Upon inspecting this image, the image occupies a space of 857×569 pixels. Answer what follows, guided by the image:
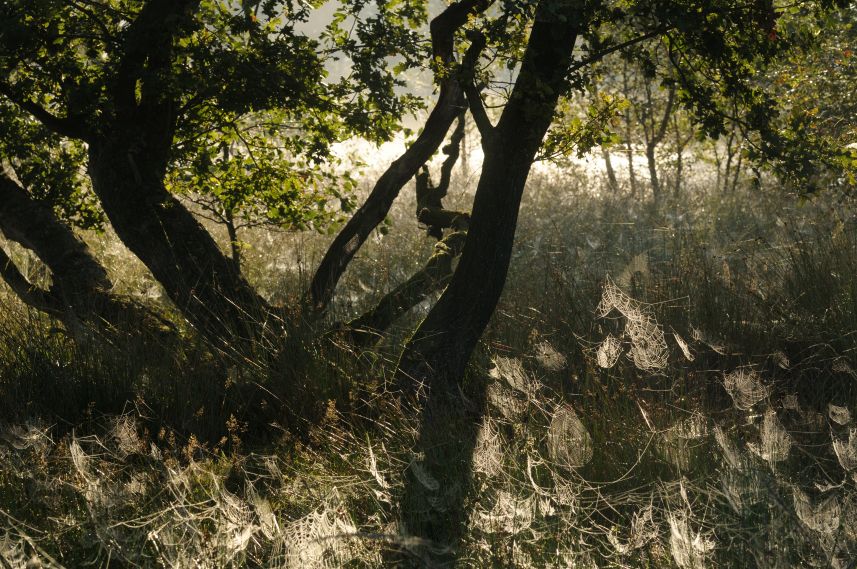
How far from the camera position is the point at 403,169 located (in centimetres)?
703

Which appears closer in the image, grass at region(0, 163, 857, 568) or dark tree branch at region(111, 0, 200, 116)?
grass at region(0, 163, 857, 568)

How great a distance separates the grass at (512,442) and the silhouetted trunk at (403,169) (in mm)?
324

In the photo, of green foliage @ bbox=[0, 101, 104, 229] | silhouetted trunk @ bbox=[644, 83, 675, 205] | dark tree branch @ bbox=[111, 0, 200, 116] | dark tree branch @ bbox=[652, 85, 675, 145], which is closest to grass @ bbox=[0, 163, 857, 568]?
green foliage @ bbox=[0, 101, 104, 229]

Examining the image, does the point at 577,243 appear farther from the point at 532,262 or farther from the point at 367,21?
the point at 367,21

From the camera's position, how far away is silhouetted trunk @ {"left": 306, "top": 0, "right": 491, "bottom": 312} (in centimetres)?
642

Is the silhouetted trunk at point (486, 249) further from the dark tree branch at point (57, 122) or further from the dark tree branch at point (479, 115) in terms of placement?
the dark tree branch at point (57, 122)

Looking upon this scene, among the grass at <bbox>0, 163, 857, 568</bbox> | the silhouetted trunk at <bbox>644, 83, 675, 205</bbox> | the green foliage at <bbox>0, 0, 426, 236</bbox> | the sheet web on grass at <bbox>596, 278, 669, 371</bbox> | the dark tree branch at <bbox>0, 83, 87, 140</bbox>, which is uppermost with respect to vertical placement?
the silhouetted trunk at <bbox>644, 83, 675, 205</bbox>

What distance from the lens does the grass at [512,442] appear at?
12.3 feet

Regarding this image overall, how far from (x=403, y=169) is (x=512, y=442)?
2902 millimetres

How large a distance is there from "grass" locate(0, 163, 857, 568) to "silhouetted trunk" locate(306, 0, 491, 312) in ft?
1.06

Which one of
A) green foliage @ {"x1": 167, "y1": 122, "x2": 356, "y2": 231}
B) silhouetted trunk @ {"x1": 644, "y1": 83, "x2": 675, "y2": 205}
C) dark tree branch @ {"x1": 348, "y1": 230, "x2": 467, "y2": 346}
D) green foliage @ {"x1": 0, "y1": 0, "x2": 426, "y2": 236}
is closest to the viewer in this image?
green foliage @ {"x1": 0, "y1": 0, "x2": 426, "y2": 236}

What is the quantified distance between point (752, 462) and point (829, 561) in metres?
1.00

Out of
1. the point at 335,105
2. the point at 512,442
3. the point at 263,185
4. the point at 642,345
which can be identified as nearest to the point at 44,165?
the point at 263,185

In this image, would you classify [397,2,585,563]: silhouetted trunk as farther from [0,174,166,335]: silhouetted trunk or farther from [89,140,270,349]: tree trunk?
[0,174,166,335]: silhouetted trunk
